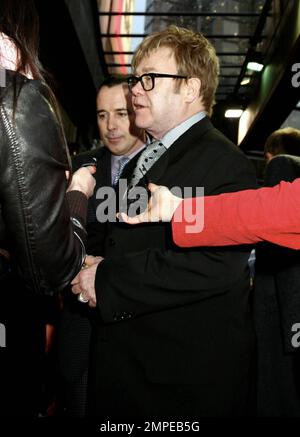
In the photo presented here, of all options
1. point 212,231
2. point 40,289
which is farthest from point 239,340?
point 40,289

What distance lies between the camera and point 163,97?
5.46 feet

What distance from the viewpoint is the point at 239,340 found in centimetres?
145

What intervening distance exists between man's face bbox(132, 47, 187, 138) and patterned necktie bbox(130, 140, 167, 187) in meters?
0.10

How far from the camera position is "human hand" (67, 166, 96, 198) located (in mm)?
1510

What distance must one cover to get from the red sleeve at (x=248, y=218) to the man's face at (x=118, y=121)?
1.43m

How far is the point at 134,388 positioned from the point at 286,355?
685 mm

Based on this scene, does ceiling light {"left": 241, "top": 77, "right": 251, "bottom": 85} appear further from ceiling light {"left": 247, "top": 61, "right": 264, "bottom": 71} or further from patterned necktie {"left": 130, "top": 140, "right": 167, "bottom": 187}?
patterned necktie {"left": 130, "top": 140, "right": 167, "bottom": 187}

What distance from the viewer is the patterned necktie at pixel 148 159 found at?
1630 mm

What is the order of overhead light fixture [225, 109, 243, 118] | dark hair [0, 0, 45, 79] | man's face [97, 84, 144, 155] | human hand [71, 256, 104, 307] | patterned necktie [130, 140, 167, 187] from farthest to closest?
overhead light fixture [225, 109, 243, 118]
man's face [97, 84, 144, 155]
patterned necktie [130, 140, 167, 187]
human hand [71, 256, 104, 307]
dark hair [0, 0, 45, 79]

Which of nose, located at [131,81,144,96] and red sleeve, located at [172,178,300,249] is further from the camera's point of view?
nose, located at [131,81,144,96]
